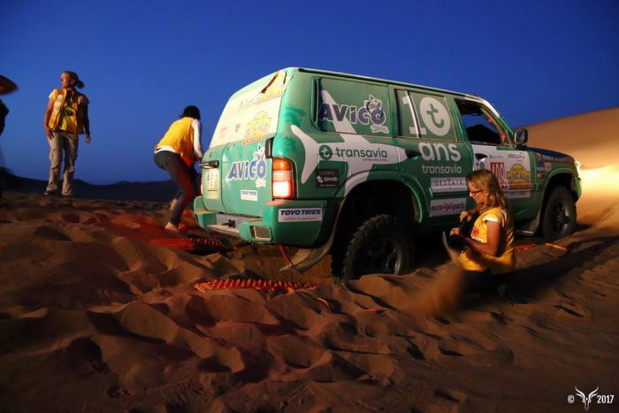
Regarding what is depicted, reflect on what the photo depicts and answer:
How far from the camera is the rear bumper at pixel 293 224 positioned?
2.98m

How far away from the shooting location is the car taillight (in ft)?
9.73

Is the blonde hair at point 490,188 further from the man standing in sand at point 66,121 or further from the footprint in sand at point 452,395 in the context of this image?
the man standing in sand at point 66,121

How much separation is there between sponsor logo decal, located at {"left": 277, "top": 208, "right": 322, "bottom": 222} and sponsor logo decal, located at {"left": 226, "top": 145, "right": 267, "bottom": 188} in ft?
1.05

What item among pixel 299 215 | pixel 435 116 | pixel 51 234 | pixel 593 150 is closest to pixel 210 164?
pixel 299 215

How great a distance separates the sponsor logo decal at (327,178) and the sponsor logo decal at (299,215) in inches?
8.6

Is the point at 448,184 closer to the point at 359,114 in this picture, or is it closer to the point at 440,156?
the point at 440,156

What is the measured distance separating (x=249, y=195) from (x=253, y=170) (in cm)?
24

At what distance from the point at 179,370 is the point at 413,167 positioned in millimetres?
2788

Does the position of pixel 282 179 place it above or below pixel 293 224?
above

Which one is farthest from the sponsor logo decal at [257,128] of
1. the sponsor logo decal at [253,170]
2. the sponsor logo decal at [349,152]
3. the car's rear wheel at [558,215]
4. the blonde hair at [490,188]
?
the car's rear wheel at [558,215]

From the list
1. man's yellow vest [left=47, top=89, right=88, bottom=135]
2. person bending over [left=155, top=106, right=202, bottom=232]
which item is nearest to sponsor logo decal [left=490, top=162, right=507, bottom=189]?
person bending over [left=155, top=106, right=202, bottom=232]

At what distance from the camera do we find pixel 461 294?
288 centimetres

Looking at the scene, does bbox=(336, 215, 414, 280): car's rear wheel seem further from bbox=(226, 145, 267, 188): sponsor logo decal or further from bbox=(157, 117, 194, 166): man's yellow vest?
bbox=(157, 117, 194, 166): man's yellow vest

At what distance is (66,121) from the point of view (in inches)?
273
